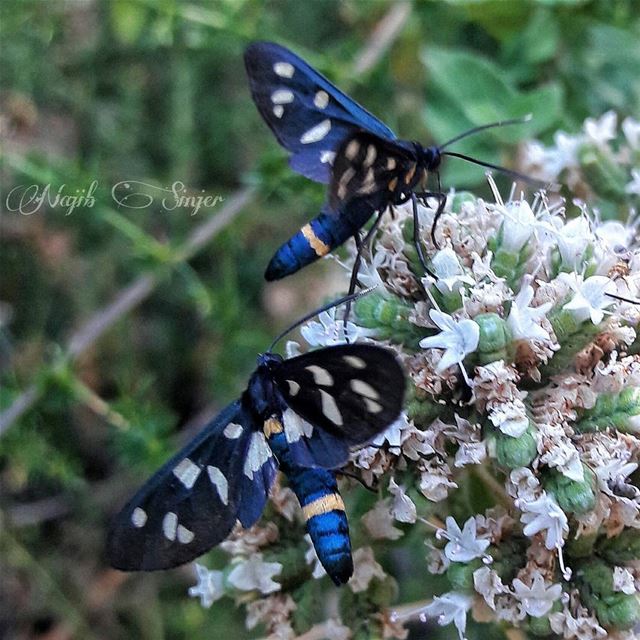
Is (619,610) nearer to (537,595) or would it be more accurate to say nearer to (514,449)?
(537,595)

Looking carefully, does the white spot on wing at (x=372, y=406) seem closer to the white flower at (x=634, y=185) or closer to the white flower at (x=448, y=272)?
the white flower at (x=448, y=272)

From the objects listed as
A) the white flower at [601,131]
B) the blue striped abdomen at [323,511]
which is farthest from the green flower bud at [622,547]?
the white flower at [601,131]

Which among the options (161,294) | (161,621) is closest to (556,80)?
(161,294)

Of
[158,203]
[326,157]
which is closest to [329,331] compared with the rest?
[326,157]

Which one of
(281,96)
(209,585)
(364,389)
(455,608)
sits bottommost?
(209,585)

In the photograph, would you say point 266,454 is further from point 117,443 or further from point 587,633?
point 117,443

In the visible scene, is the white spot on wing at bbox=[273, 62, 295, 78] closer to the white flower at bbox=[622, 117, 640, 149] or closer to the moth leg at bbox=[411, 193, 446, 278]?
the moth leg at bbox=[411, 193, 446, 278]
